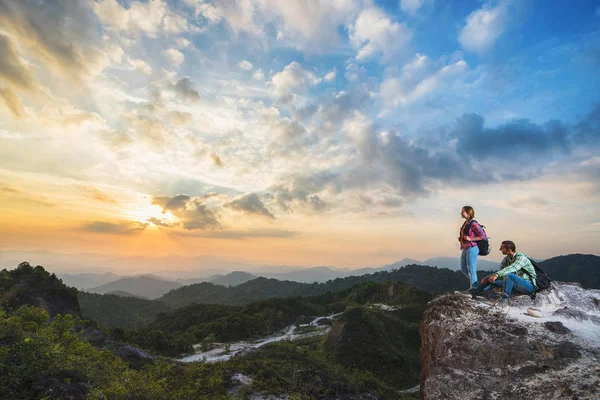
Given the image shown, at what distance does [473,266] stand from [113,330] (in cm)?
4509

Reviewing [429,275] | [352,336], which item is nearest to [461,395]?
[352,336]

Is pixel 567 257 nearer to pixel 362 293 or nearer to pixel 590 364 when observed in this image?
pixel 362 293

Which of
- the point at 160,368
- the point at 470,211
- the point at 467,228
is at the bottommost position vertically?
the point at 160,368

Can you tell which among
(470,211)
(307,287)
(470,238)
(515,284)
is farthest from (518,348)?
(307,287)

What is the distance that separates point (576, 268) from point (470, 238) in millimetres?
213251

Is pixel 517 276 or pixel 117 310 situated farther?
pixel 117 310

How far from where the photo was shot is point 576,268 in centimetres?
15750

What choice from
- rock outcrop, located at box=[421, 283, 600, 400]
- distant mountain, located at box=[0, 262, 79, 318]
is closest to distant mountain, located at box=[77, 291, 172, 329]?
distant mountain, located at box=[0, 262, 79, 318]

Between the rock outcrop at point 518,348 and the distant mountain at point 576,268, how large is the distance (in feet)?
567

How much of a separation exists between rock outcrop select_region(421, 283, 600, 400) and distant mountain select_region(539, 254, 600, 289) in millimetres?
172684

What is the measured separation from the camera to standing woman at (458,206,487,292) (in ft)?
35.0

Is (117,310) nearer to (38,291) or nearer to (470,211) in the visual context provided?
(38,291)

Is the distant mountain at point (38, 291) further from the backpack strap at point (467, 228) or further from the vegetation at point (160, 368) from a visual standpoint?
the backpack strap at point (467, 228)

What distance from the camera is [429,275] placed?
17175cm
